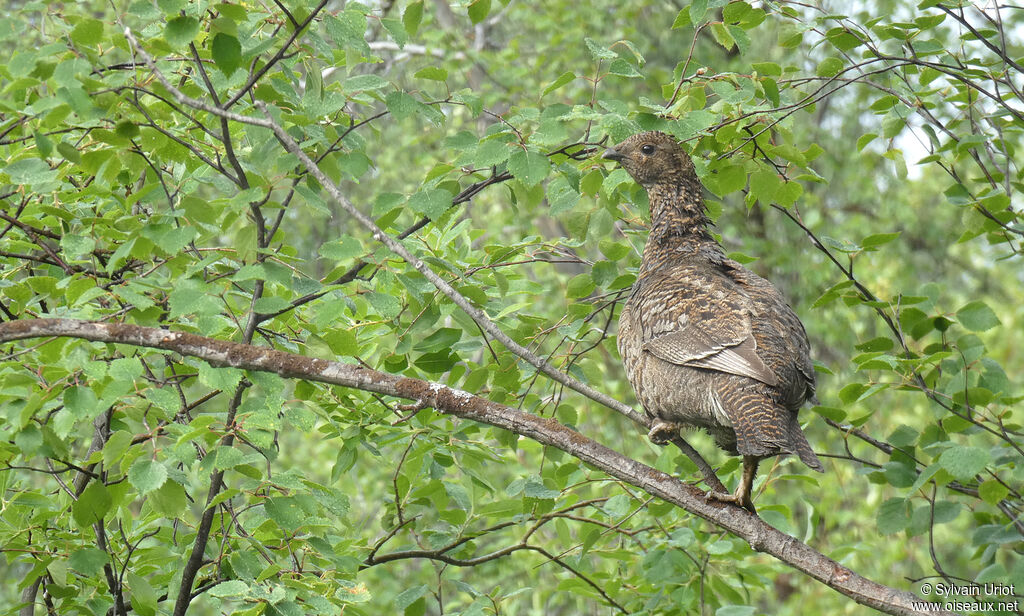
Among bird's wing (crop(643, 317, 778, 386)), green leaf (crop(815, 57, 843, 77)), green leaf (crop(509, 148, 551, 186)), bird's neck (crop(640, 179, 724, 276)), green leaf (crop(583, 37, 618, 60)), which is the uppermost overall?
green leaf (crop(583, 37, 618, 60))

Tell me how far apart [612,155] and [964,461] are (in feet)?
7.07

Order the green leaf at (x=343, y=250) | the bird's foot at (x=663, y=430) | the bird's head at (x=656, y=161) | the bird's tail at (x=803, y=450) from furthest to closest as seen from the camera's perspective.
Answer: the bird's head at (x=656, y=161), the bird's foot at (x=663, y=430), the bird's tail at (x=803, y=450), the green leaf at (x=343, y=250)

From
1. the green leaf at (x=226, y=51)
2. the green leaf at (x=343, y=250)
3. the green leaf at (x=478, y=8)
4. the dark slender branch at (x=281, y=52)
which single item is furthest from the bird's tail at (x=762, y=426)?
the green leaf at (x=226, y=51)

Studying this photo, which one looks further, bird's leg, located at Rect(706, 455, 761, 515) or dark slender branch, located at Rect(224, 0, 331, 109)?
bird's leg, located at Rect(706, 455, 761, 515)

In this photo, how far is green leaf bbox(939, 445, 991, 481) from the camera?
3.38m

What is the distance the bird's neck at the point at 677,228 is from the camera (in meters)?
4.71

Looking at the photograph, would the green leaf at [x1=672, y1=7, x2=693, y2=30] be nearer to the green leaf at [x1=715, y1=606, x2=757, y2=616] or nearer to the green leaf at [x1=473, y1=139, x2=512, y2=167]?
the green leaf at [x1=473, y1=139, x2=512, y2=167]

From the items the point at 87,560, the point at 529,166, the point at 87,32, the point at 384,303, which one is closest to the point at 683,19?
the point at 529,166

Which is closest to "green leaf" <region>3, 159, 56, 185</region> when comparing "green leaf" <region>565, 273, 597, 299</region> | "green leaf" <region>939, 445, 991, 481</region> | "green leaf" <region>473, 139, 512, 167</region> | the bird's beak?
"green leaf" <region>473, 139, 512, 167</region>

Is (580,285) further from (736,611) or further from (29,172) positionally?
(29,172)

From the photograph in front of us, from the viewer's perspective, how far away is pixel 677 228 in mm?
4840

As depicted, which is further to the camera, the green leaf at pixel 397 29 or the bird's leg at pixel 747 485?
the bird's leg at pixel 747 485

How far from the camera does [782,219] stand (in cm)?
1252

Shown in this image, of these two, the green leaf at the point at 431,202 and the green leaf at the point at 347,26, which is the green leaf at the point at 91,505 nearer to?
the green leaf at the point at 431,202
